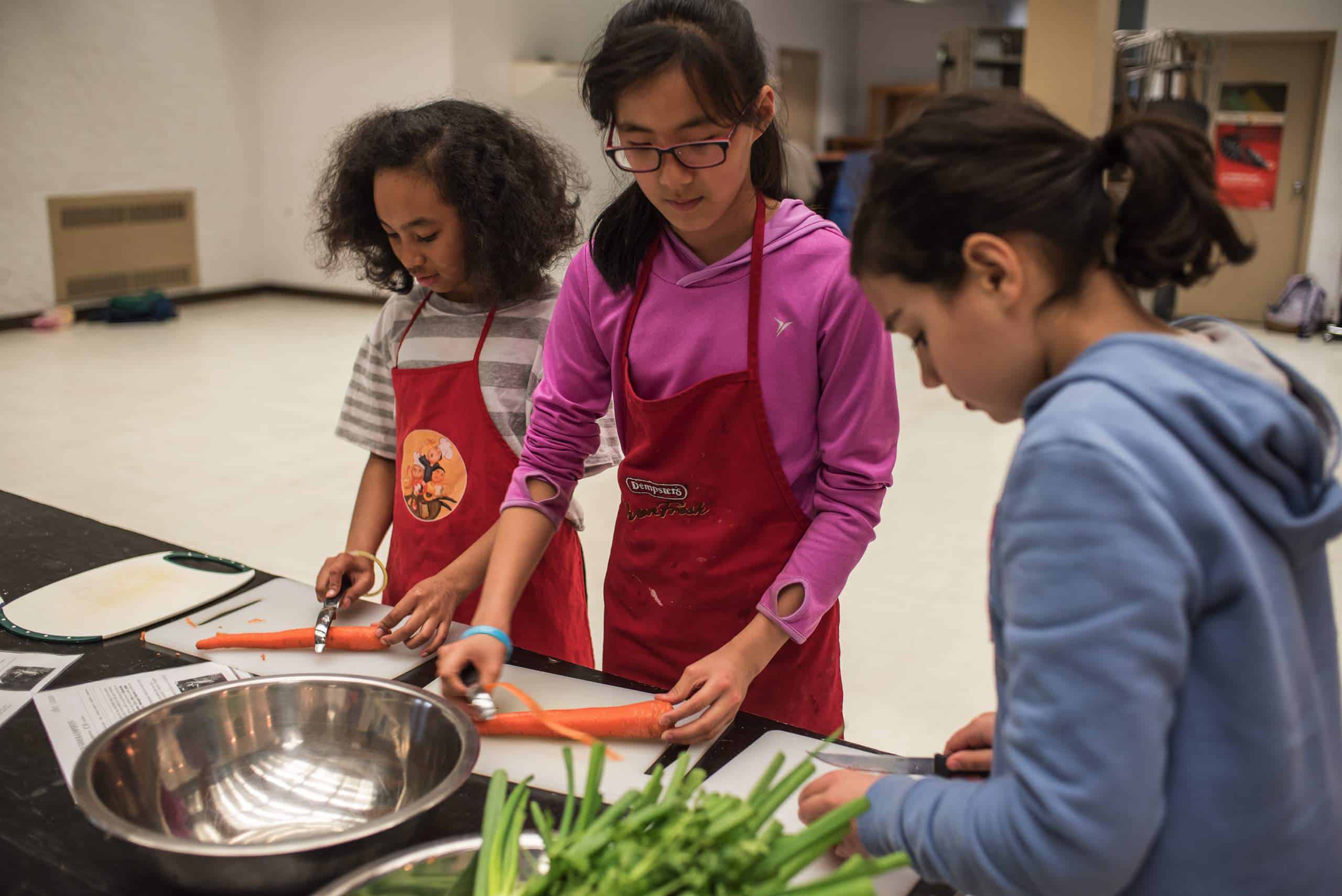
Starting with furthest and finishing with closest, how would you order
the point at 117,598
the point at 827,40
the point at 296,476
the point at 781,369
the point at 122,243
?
the point at 827,40, the point at 122,243, the point at 296,476, the point at 117,598, the point at 781,369

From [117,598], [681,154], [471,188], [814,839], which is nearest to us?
[814,839]

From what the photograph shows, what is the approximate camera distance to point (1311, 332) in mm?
7602

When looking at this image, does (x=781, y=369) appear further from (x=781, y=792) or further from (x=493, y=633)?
(x=781, y=792)

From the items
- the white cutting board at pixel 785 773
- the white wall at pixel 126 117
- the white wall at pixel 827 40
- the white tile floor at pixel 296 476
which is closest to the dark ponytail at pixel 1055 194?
the white cutting board at pixel 785 773

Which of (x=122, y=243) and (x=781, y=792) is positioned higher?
(x=781, y=792)

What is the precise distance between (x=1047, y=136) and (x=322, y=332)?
6861mm

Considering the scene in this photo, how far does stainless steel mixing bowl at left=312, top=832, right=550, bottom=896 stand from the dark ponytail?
0.51 metres

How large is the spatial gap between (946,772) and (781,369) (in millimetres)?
501

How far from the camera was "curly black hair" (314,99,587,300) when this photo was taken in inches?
60.9

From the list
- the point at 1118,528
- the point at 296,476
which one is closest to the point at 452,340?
the point at 1118,528

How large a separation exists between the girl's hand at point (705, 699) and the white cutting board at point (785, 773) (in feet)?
0.13

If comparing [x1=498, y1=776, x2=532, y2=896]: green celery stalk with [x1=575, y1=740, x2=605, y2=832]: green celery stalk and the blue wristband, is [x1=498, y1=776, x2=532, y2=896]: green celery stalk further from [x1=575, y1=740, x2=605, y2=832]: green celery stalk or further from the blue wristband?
the blue wristband

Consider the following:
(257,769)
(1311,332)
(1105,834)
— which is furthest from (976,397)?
(1311,332)

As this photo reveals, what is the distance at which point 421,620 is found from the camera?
129 cm
